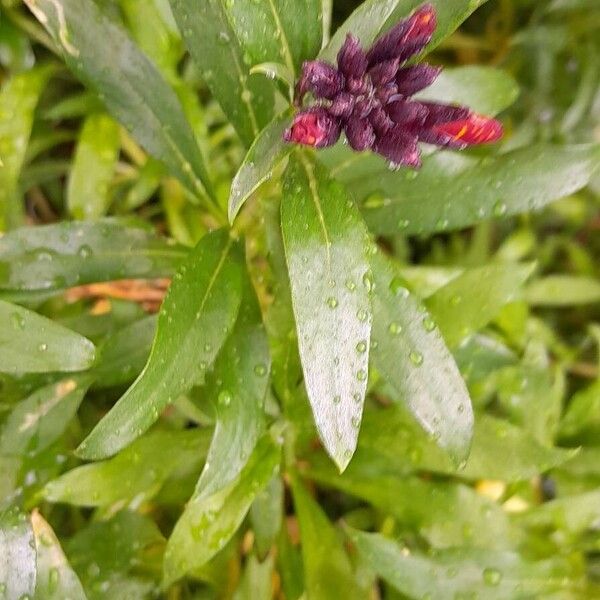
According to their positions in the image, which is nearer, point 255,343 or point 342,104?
point 342,104

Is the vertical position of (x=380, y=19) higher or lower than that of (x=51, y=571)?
higher

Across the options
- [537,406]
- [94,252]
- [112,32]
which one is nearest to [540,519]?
[537,406]

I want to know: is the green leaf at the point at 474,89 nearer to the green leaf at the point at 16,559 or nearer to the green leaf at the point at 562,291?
the green leaf at the point at 562,291

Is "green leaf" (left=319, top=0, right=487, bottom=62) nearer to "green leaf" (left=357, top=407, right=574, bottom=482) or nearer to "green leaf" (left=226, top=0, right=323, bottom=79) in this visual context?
"green leaf" (left=226, top=0, right=323, bottom=79)

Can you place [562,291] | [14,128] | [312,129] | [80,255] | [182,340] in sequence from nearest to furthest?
[312,129]
[182,340]
[80,255]
[14,128]
[562,291]

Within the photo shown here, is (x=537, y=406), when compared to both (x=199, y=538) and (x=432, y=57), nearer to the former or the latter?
(x=199, y=538)

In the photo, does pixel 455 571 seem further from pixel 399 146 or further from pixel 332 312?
pixel 399 146

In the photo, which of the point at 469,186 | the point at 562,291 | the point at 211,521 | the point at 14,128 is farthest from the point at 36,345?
the point at 562,291
